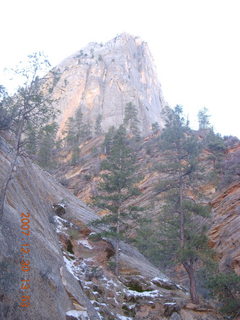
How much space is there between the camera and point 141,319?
14320 mm

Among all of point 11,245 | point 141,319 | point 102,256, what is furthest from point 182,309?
point 11,245

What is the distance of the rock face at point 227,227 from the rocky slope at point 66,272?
331 cm

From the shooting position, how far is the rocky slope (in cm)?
891

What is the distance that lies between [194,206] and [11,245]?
41.6 ft

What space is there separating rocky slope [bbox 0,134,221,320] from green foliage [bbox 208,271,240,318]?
122 centimetres

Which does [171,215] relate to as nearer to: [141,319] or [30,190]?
[141,319]

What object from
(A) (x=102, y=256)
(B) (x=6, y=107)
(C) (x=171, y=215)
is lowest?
(A) (x=102, y=256)

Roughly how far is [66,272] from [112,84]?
80.6m

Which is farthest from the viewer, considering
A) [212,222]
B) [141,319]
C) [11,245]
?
[212,222]

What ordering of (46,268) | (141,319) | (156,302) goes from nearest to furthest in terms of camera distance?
(46,268) < (141,319) < (156,302)

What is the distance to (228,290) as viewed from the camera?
591 inches
